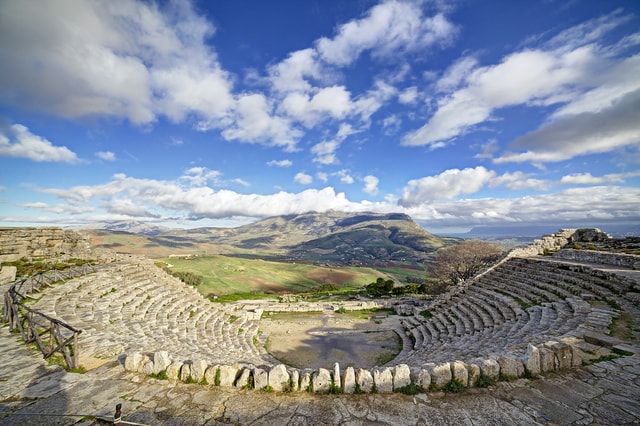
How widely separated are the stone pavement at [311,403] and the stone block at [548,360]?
175 mm

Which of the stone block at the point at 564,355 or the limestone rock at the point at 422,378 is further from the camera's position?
the stone block at the point at 564,355

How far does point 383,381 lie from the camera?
594cm

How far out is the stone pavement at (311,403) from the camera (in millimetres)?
4965

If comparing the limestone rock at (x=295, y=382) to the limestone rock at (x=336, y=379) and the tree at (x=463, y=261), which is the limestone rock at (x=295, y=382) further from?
the tree at (x=463, y=261)

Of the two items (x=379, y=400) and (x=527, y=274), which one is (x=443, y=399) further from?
(x=527, y=274)

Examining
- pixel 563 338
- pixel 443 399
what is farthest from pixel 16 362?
pixel 563 338

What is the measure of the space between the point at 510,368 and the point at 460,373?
1437 millimetres

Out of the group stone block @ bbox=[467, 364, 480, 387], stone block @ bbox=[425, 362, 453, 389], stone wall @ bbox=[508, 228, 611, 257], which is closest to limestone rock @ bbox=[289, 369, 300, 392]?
stone block @ bbox=[425, 362, 453, 389]

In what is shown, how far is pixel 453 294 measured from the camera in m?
23.6

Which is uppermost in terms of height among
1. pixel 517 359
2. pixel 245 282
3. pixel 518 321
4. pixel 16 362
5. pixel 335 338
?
pixel 517 359

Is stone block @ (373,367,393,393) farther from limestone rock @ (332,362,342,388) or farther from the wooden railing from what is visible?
the wooden railing

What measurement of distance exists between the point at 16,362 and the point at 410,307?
91.1 ft

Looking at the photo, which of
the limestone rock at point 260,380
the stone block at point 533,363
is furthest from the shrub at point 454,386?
the limestone rock at point 260,380

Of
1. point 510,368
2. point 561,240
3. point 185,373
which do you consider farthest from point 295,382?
point 561,240
